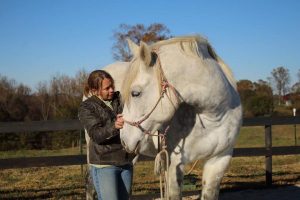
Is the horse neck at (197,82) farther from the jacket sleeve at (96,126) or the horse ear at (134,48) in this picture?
the jacket sleeve at (96,126)

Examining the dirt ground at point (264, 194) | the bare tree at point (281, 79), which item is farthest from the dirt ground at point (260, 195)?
the bare tree at point (281, 79)

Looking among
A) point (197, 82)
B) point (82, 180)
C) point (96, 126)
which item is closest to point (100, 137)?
point (96, 126)

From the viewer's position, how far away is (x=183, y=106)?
9.36 feet

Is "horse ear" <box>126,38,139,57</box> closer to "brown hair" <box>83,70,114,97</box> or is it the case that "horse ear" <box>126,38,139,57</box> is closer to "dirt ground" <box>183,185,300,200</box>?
"brown hair" <box>83,70,114,97</box>

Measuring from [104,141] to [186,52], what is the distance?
0.86 meters

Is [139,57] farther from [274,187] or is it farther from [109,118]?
[274,187]

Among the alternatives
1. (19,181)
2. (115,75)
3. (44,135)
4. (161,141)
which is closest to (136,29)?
(44,135)

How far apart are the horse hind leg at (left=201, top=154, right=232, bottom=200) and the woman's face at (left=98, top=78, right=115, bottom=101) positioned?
0.93 m

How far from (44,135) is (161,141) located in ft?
43.9

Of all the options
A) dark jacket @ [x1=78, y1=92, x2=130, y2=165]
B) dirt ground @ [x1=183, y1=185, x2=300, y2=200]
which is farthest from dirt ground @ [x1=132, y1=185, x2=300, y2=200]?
dark jacket @ [x1=78, y1=92, x2=130, y2=165]

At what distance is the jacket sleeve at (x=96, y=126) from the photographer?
269 centimetres

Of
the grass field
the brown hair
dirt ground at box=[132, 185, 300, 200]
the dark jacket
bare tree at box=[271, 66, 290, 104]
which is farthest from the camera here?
bare tree at box=[271, 66, 290, 104]

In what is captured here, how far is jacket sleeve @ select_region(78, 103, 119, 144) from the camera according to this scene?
2689 millimetres

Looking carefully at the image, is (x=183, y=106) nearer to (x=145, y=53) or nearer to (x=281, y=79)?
(x=145, y=53)
